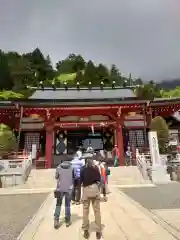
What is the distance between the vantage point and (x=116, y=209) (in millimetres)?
8414

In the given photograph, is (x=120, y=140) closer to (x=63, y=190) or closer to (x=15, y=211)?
(x=15, y=211)

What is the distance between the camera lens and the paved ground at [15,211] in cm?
629

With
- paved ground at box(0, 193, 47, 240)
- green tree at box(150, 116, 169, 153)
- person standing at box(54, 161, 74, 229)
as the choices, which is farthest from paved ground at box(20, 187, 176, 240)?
green tree at box(150, 116, 169, 153)

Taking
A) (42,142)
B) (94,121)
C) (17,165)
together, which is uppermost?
(94,121)

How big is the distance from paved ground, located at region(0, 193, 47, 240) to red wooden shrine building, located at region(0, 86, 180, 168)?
28.1 feet

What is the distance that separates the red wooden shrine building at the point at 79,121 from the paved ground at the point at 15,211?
28.1ft

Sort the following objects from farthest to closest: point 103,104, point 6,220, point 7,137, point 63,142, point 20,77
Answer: point 20,77
point 63,142
point 103,104
point 7,137
point 6,220

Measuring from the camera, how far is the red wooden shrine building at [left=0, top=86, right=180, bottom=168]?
67.2ft

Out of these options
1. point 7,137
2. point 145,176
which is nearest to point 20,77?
point 7,137

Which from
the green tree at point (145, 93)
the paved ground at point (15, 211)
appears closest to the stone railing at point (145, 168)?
the green tree at point (145, 93)

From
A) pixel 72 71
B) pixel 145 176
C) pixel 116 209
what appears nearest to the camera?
pixel 116 209

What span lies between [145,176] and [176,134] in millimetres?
9368

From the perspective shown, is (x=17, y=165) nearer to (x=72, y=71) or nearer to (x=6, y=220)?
(x=6, y=220)

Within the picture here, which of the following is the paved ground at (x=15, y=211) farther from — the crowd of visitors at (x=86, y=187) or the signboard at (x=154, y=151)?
the signboard at (x=154, y=151)
